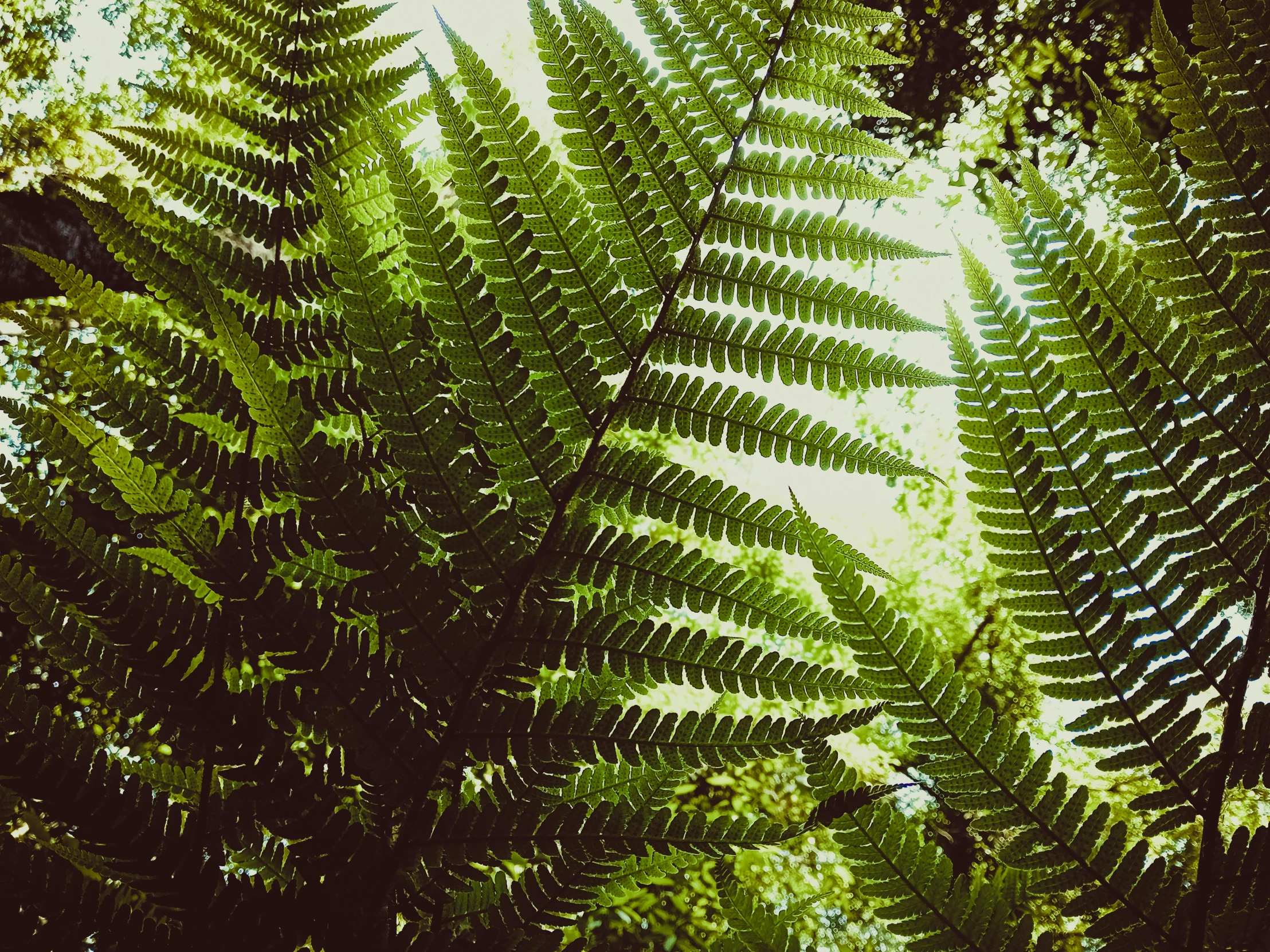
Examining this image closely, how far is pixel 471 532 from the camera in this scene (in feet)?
1.85

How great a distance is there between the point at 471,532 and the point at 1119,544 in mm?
580

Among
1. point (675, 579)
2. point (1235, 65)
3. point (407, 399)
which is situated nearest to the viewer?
point (407, 399)

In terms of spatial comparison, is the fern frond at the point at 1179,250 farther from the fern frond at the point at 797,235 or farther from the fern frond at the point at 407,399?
the fern frond at the point at 407,399

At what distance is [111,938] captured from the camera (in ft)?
1.45

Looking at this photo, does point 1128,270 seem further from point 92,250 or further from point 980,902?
point 92,250

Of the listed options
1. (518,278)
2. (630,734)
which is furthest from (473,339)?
(630,734)

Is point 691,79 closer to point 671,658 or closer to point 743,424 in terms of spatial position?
point 743,424

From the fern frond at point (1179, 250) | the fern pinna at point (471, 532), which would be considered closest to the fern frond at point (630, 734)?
the fern pinna at point (471, 532)

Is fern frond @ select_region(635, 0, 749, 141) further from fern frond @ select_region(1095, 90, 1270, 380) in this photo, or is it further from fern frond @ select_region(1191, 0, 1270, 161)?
fern frond @ select_region(1191, 0, 1270, 161)

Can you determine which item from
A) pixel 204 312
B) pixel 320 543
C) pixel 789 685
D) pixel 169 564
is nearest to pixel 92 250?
pixel 204 312

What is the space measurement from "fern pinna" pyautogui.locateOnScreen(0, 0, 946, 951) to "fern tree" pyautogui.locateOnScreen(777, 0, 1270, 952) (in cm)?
9

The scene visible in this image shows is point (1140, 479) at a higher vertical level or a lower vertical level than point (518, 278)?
higher

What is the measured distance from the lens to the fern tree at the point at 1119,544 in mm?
604

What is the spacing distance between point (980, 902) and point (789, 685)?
0.23m
